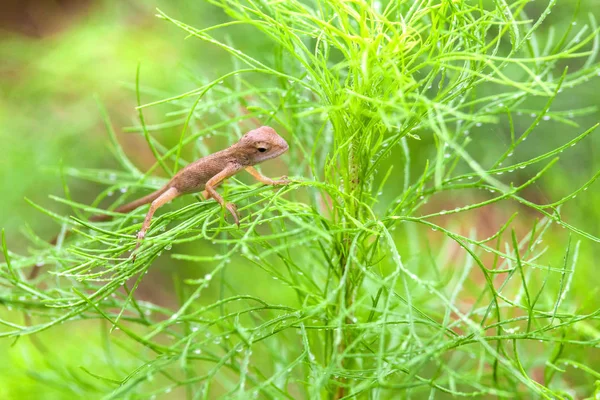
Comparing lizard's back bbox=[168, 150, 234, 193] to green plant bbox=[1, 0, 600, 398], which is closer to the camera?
green plant bbox=[1, 0, 600, 398]

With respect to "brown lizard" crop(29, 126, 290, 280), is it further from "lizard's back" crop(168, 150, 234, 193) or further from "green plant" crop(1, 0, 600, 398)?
"green plant" crop(1, 0, 600, 398)

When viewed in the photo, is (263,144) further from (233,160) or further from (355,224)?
(355,224)

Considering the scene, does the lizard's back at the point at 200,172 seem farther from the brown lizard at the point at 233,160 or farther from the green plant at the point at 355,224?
the green plant at the point at 355,224

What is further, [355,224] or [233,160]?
[233,160]

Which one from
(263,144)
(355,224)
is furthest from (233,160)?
(355,224)

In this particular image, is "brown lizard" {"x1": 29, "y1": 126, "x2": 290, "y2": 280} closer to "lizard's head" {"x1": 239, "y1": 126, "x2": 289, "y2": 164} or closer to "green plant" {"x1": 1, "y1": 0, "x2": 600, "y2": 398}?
"lizard's head" {"x1": 239, "y1": 126, "x2": 289, "y2": 164}

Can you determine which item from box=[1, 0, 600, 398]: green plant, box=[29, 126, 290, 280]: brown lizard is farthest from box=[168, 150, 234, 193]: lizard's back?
box=[1, 0, 600, 398]: green plant

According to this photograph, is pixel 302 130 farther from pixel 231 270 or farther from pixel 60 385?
pixel 231 270

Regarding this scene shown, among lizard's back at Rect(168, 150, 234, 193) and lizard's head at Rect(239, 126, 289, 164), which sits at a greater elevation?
lizard's head at Rect(239, 126, 289, 164)
